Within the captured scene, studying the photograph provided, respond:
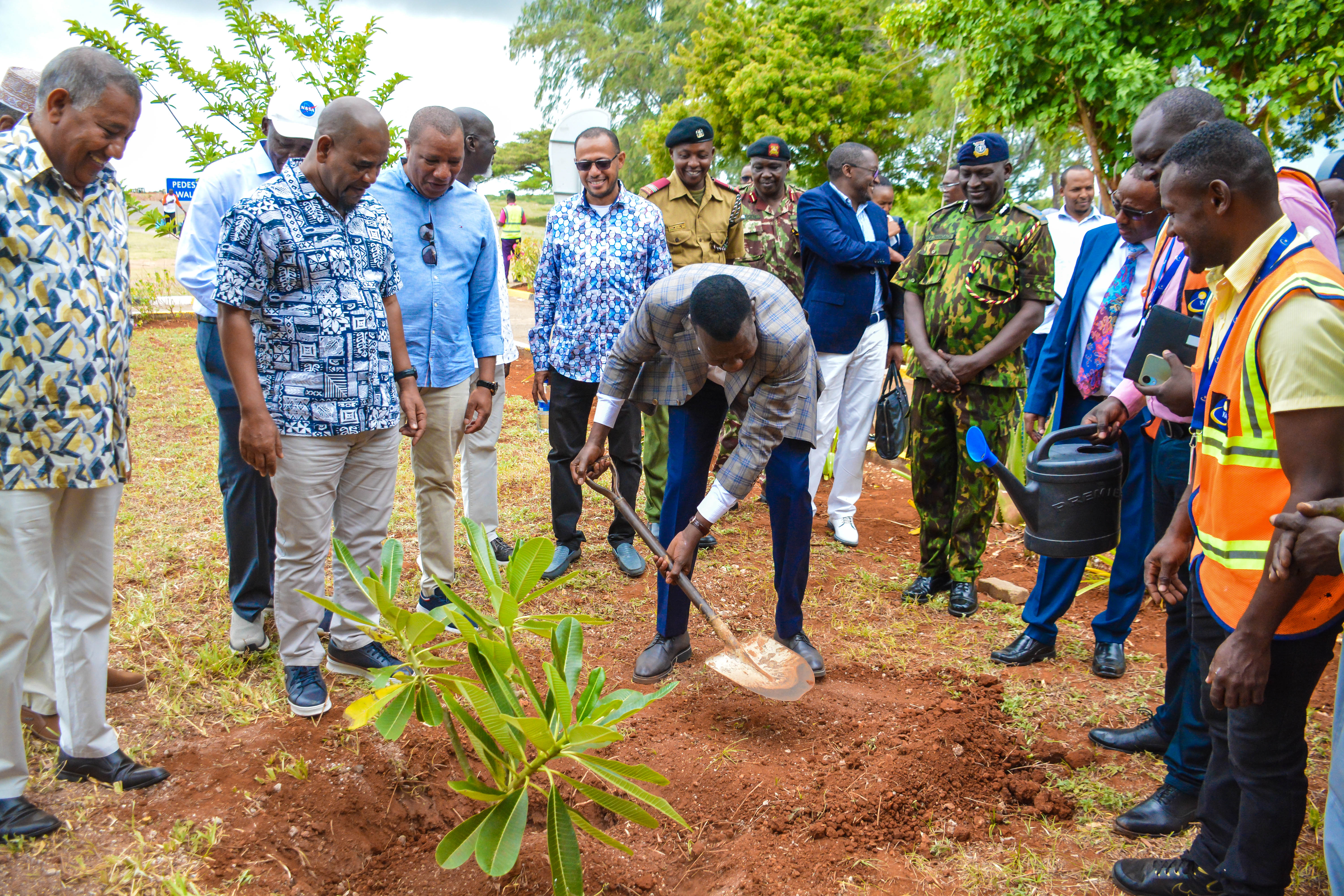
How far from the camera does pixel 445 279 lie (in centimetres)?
345

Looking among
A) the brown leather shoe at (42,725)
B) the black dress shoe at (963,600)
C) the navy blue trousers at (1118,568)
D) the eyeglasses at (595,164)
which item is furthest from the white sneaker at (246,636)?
the navy blue trousers at (1118,568)

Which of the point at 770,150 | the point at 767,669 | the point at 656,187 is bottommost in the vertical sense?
the point at 767,669

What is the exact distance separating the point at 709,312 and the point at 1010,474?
117 cm

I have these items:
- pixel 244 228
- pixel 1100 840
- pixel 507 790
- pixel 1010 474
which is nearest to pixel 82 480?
pixel 244 228

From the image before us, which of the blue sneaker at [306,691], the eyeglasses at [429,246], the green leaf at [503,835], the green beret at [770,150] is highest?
the green beret at [770,150]

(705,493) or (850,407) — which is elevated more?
(850,407)

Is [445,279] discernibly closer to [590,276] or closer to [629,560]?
[590,276]

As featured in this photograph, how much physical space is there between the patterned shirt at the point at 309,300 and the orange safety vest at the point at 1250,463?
7.75ft

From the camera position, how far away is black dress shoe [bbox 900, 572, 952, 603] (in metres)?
4.11

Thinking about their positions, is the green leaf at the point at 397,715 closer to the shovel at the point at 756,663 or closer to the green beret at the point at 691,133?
the shovel at the point at 756,663

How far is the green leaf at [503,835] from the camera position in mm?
1789

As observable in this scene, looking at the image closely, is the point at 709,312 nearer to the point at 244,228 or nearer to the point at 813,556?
the point at 244,228

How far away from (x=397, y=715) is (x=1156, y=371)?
7.06ft

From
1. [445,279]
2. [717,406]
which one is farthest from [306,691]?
[717,406]
